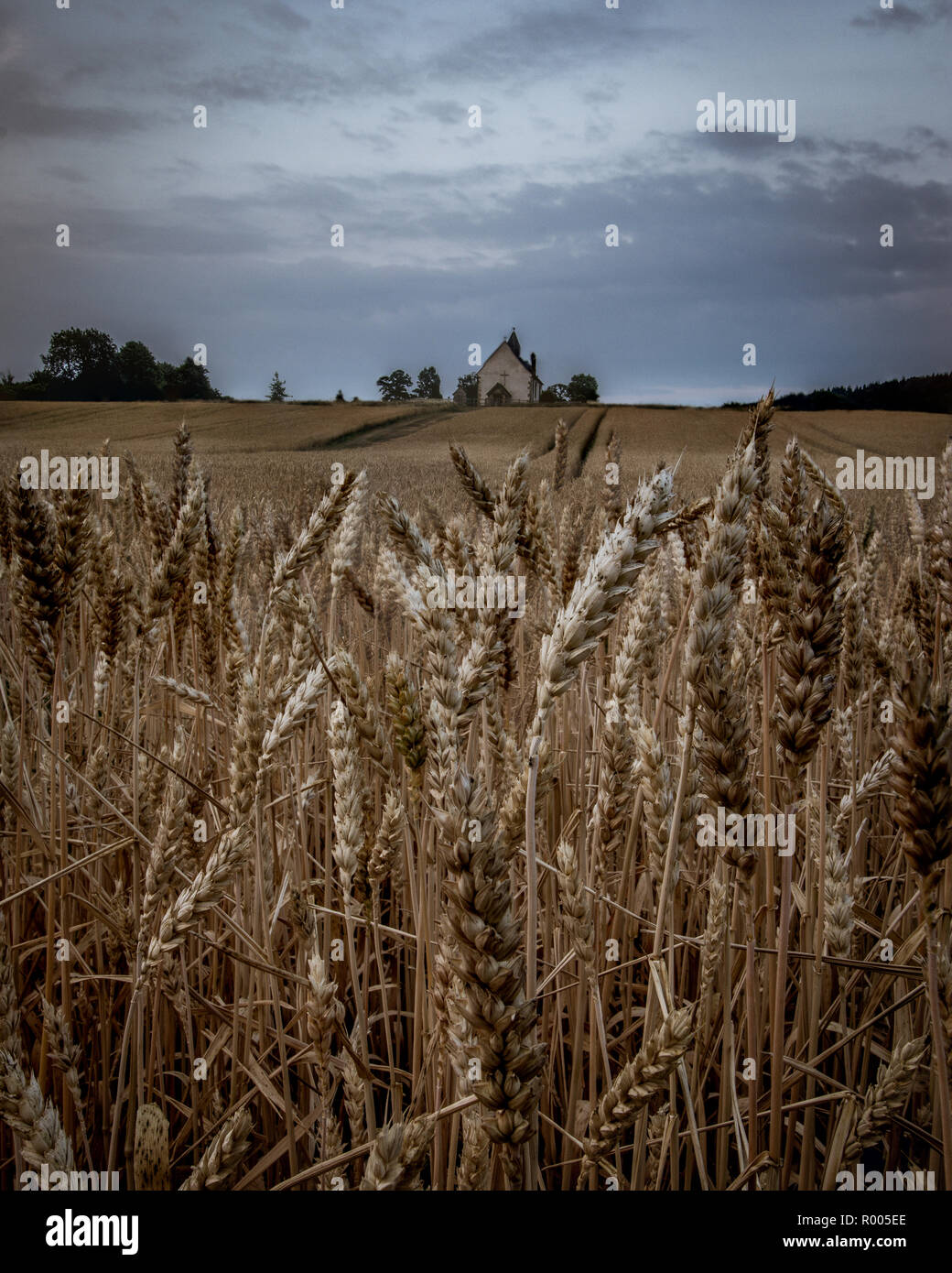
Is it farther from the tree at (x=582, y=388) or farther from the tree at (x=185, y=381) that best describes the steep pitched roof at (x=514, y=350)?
the tree at (x=185, y=381)

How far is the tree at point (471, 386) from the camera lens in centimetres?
5241

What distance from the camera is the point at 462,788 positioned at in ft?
1.87

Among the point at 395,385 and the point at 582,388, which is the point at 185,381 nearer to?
the point at 395,385

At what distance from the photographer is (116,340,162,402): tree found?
1200 inches

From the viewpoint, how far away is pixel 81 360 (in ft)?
92.1

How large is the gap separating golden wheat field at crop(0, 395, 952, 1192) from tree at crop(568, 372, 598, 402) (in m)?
57.1

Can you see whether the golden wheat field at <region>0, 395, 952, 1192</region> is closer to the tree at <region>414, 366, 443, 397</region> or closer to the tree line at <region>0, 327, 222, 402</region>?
the tree line at <region>0, 327, 222, 402</region>

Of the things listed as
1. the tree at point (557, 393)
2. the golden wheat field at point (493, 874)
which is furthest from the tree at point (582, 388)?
the golden wheat field at point (493, 874)

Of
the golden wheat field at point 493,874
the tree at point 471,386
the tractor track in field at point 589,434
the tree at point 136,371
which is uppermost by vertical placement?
the tree at point 471,386

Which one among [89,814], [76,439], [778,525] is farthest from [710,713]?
[76,439]

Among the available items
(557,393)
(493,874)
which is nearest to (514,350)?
(557,393)

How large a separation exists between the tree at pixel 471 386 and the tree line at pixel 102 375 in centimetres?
2166

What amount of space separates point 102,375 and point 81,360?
152 cm

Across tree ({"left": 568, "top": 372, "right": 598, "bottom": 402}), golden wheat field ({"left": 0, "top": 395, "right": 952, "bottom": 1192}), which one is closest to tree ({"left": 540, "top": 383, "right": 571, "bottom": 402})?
tree ({"left": 568, "top": 372, "right": 598, "bottom": 402})
